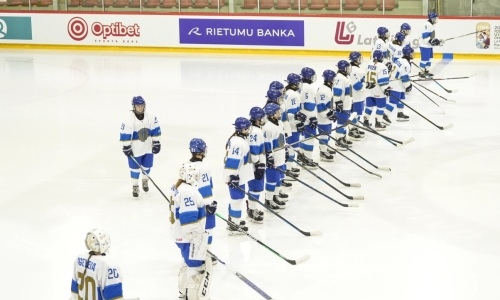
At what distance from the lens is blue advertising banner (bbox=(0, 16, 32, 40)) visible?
80.3 ft

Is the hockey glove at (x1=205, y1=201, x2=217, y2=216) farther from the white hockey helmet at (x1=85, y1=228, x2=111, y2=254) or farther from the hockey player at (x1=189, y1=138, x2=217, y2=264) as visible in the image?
the white hockey helmet at (x1=85, y1=228, x2=111, y2=254)

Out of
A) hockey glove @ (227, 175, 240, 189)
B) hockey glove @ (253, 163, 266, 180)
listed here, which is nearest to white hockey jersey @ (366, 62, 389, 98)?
hockey glove @ (253, 163, 266, 180)

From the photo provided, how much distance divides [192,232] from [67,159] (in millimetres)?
5868

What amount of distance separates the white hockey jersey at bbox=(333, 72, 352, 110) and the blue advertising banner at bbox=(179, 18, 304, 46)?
9.80 meters

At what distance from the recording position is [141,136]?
10.5m

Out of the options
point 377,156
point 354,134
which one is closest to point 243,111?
point 354,134

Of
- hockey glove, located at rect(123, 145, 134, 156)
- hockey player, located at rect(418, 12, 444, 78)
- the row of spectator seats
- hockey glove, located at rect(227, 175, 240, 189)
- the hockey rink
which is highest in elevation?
the row of spectator seats

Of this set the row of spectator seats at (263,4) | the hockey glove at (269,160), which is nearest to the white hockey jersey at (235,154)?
the hockey glove at (269,160)

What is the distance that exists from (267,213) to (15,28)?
16.3 meters

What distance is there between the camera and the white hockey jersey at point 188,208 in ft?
23.8

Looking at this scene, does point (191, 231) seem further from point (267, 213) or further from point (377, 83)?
point (377, 83)

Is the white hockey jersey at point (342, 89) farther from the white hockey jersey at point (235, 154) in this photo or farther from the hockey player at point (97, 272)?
the hockey player at point (97, 272)

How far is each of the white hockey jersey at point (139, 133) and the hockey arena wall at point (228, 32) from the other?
1198 cm

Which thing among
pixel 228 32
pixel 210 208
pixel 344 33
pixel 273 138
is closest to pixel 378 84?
pixel 273 138
